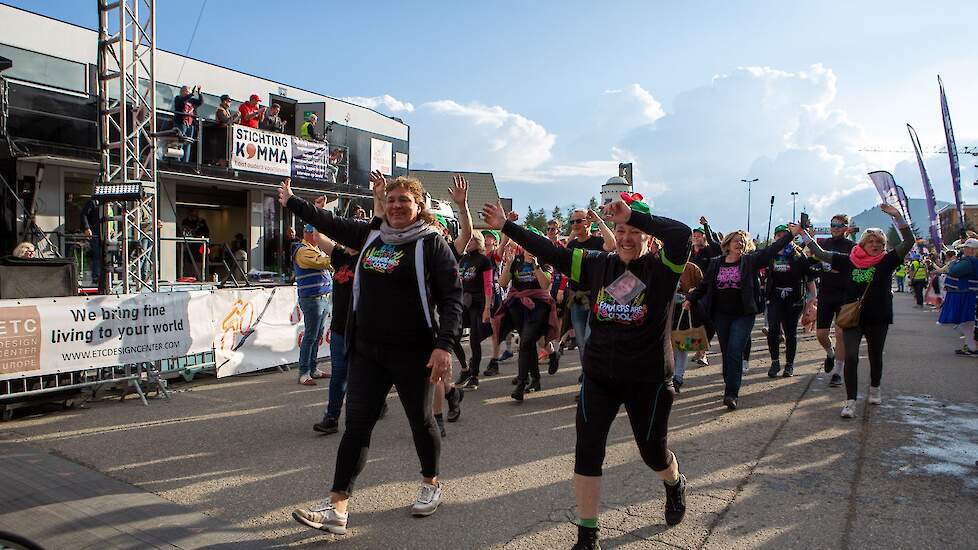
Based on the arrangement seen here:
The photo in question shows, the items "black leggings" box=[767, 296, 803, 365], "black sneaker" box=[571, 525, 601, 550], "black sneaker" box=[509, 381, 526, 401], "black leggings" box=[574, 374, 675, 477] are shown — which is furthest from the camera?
"black leggings" box=[767, 296, 803, 365]

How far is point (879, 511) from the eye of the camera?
4.13m

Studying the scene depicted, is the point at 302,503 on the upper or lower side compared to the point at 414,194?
lower

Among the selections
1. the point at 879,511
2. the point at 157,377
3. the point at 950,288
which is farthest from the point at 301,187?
the point at 879,511

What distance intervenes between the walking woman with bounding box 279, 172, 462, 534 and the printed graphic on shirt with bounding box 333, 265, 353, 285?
199 centimetres

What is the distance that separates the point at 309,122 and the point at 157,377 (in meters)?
12.5

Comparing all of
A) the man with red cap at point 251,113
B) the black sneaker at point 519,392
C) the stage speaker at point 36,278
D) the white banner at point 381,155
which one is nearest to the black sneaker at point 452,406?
the black sneaker at point 519,392

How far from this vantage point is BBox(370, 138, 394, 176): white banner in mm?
22828

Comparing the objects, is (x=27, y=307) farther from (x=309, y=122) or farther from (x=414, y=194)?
(x=309, y=122)

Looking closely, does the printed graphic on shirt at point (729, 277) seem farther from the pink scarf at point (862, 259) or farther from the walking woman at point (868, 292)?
the pink scarf at point (862, 259)

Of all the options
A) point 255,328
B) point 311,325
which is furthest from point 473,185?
point 311,325

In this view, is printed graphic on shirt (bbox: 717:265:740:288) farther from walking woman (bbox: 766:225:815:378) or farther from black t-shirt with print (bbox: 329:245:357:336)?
black t-shirt with print (bbox: 329:245:357:336)

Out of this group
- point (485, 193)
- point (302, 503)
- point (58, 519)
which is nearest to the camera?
point (58, 519)

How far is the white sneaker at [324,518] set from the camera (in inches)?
142

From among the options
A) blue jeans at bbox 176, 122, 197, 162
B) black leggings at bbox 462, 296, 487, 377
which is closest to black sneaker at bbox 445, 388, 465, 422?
black leggings at bbox 462, 296, 487, 377
